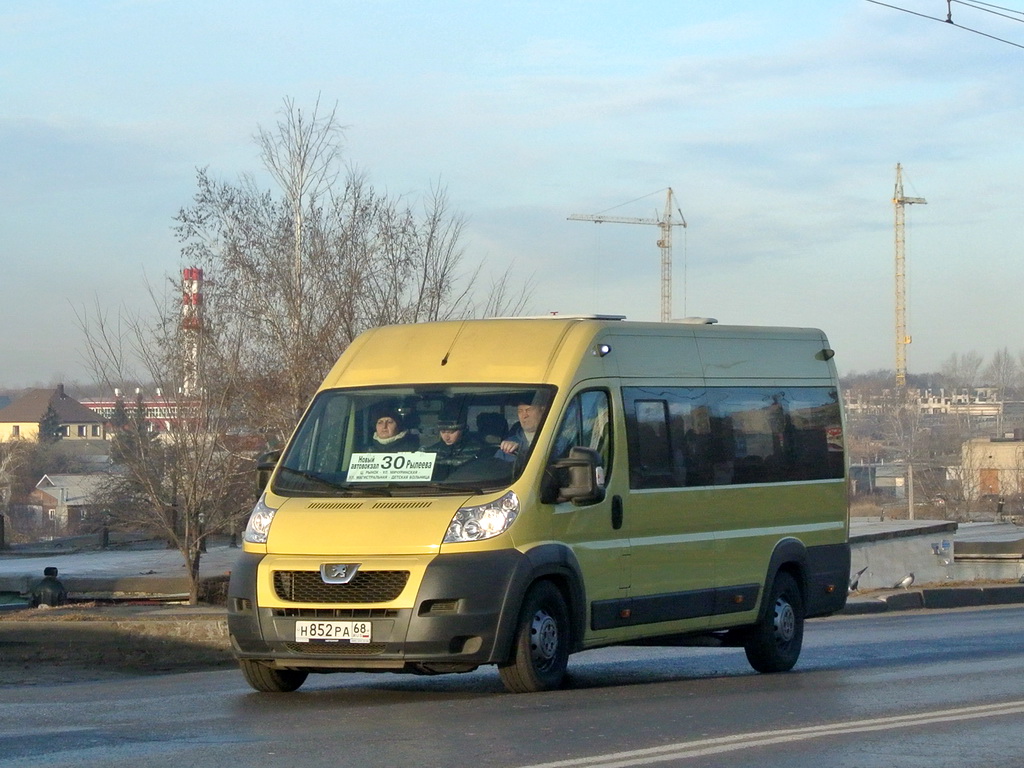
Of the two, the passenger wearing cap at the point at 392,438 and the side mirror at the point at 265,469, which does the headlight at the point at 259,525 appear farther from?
the passenger wearing cap at the point at 392,438

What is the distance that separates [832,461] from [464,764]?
645 cm

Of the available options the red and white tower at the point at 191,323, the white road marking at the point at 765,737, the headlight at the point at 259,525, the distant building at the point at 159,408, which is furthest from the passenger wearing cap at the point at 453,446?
the distant building at the point at 159,408

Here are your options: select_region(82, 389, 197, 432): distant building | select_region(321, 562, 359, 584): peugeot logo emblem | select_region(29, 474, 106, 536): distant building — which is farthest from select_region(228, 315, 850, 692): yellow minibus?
select_region(29, 474, 106, 536): distant building

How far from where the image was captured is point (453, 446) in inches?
368

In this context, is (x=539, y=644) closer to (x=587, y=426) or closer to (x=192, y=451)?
(x=587, y=426)

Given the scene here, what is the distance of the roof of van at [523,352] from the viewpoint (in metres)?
9.75

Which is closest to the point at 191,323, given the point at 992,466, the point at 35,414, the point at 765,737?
the point at 765,737

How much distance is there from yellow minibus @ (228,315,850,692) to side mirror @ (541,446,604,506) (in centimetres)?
1

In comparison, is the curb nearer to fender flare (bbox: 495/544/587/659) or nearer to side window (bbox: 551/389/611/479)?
side window (bbox: 551/389/611/479)

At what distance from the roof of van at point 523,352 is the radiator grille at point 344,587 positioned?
159 cm

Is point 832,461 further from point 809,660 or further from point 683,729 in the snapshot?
point 683,729

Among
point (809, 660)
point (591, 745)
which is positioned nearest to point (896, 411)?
point (809, 660)

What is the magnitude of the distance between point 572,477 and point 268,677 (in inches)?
90.8

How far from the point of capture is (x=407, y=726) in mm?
7762
